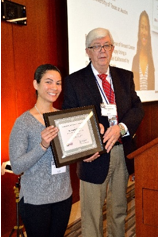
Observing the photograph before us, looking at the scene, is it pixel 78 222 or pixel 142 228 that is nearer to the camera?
pixel 142 228

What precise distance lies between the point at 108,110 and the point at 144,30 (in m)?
2.62

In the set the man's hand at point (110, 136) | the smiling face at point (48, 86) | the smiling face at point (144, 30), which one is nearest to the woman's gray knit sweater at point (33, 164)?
the smiling face at point (48, 86)

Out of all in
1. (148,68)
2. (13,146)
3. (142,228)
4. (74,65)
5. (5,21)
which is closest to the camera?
(13,146)

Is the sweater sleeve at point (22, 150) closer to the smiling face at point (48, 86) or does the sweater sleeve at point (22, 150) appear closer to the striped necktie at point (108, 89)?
the smiling face at point (48, 86)

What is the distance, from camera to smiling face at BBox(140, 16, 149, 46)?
3979 millimetres

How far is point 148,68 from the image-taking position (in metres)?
4.20

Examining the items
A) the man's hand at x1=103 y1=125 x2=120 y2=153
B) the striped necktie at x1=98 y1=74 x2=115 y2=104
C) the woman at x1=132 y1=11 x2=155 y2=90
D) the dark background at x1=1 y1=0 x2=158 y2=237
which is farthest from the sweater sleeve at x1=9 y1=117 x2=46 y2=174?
the woman at x1=132 y1=11 x2=155 y2=90

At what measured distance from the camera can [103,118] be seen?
1890 millimetres

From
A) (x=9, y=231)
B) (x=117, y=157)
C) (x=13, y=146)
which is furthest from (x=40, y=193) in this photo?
(x=9, y=231)

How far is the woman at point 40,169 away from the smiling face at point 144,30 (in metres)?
2.85

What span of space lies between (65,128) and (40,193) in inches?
13.7

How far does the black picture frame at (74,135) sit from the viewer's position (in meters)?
1.38

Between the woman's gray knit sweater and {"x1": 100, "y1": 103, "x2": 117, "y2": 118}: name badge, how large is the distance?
21.5 inches

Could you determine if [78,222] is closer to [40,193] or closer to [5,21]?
[40,193]
